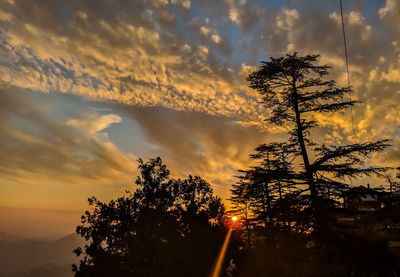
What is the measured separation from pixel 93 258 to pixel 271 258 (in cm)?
1510

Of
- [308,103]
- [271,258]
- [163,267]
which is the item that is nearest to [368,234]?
[271,258]

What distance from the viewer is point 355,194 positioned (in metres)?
12.3

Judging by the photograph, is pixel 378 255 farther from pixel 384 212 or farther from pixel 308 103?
pixel 308 103

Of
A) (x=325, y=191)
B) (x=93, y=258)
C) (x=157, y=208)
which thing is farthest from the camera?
(x=157, y=208)

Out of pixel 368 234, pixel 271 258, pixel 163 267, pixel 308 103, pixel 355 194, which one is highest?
pixel 308 103

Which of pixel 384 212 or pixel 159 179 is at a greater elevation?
pixel 159 179

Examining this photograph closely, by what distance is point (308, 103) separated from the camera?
15.7 m

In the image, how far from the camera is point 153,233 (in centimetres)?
2014

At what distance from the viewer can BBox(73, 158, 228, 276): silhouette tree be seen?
18.4 m

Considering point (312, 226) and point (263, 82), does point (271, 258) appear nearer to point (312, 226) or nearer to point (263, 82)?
point (312, 226)

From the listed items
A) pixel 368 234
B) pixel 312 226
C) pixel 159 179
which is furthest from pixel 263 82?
pixel 159 179

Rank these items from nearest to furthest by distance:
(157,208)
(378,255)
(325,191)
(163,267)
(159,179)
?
(378,255)
(325,191)
(163,267)
(157,208)
(159,179)

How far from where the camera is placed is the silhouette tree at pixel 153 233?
1844 centimetres

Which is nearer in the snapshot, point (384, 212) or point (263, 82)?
point (384, 212)
